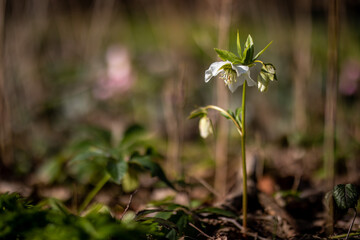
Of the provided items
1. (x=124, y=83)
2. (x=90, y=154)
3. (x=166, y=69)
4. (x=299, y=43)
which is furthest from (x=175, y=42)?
(x=90, y=154)

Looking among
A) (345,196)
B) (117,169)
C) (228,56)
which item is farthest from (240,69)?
(117,169)

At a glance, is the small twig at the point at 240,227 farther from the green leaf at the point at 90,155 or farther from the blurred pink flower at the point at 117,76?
the blurred pink flower at the point at 117,76

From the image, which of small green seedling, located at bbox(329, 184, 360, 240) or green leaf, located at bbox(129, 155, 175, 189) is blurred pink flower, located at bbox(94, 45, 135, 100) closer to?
green leaf, located at bbox(129, 155, 175, 189)

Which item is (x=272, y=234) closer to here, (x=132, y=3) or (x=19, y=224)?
(x=19, y=224)

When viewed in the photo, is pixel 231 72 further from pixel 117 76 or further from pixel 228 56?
pixel 117 76

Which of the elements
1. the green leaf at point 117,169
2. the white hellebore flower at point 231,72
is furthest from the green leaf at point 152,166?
the white hellebore flower at point 231,72

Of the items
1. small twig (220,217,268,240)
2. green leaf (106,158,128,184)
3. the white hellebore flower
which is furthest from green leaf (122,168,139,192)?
the white hellebore flower
